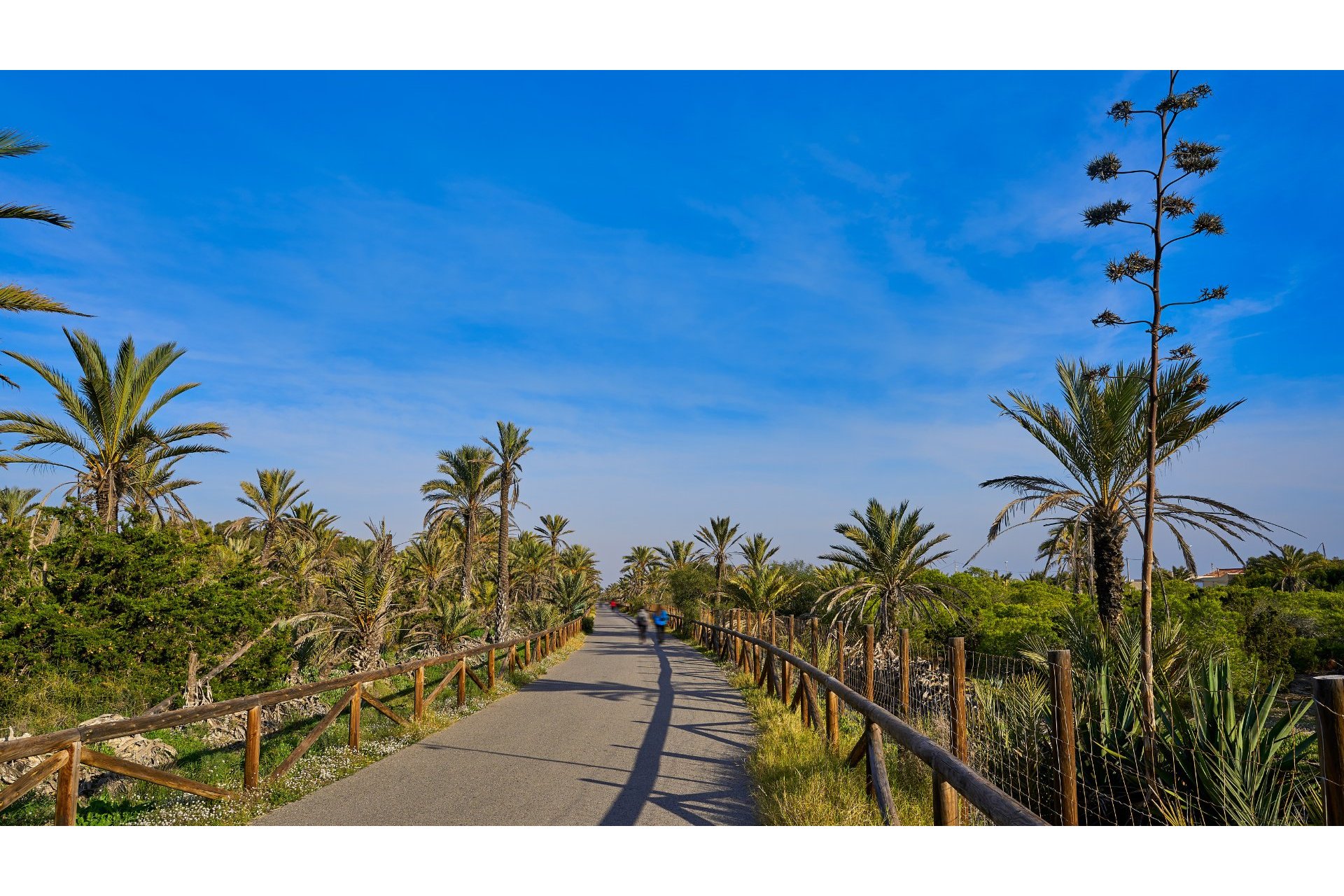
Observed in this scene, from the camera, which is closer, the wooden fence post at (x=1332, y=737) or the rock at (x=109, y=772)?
the wooden fence post at (x=1332, y=737)

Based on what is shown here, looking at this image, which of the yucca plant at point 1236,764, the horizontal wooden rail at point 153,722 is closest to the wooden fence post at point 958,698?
the yucca plant at point 1236,764

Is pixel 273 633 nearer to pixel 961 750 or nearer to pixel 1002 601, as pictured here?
pixel 961 750

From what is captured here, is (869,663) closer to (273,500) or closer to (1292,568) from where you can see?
(273,500)

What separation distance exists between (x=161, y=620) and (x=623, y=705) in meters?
8.25

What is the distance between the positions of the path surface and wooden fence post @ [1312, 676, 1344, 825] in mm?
4117

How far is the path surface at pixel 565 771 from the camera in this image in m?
5.95

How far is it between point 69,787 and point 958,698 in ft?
21.6

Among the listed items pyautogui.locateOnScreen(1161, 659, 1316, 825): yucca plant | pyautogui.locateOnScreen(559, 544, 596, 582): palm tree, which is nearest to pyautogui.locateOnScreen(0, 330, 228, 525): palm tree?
pyautogui.locateOnScreen(1161, 659, 1316, 825): yucca plant

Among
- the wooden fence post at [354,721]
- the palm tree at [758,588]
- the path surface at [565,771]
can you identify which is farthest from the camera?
the palm tree at [758,588]

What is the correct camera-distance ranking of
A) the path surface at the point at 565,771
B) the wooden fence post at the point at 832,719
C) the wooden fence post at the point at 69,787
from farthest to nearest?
the wooden fence post at the point at 832,719, the path surface at the point at 565,771, the wooden fence post at the point at 69,787

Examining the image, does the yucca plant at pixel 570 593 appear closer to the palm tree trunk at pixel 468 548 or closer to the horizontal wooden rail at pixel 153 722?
the palm tree trunk at pixel 468 548

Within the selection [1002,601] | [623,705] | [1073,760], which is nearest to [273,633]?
[623,705]

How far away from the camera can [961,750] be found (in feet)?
19.5

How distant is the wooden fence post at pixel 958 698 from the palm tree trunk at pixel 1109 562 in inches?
277
